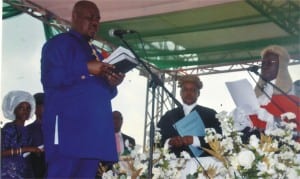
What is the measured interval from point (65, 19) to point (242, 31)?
1.43 metres

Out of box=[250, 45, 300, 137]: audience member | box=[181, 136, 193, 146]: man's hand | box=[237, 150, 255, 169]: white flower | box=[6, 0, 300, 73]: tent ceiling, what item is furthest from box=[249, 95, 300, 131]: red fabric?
box=[6, 0, 300, 73]: tent ceiling

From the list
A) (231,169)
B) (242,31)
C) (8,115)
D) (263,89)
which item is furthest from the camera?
(242,31)

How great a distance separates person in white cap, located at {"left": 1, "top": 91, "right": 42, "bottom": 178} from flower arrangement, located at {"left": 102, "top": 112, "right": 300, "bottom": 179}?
0.79 metres

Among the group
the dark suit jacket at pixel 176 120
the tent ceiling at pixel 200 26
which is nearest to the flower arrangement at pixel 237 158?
the dark suit jacket at pixel 176 120

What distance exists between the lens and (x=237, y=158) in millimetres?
2029

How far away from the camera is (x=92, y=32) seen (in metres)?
2.63

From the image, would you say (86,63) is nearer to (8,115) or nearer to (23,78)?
(8,115)

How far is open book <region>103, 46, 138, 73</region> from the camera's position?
2.31m

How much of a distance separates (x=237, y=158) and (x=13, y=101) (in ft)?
5.58

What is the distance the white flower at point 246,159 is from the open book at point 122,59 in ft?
2.10

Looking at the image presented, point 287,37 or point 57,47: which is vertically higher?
point 287,37

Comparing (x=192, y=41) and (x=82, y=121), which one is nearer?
(x=82, y=121)

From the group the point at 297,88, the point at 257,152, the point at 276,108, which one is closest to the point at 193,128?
the point at 276,108

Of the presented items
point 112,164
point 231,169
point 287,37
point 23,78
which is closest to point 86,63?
point 112,164
